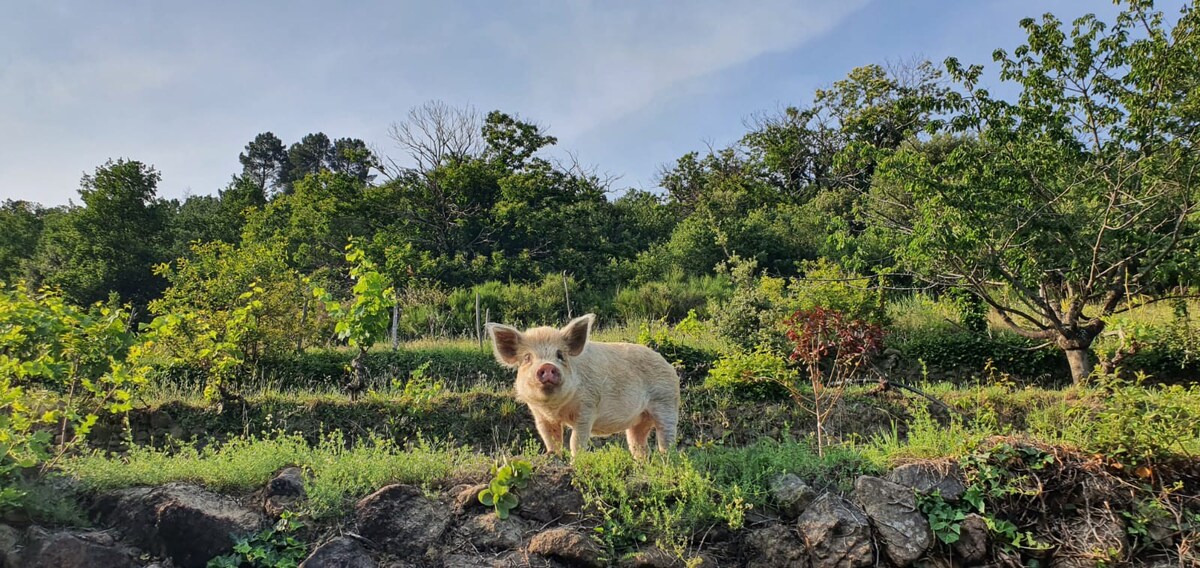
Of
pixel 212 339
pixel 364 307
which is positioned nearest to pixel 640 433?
pixel 364 307

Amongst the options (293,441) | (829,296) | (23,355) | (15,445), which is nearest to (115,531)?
(15,445)

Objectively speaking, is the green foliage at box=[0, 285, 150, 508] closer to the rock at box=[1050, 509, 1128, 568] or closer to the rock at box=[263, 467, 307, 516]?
the rock at box=[263, 467, 307, 516]

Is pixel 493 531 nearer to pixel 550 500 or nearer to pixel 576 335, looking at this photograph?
pixel 550 500

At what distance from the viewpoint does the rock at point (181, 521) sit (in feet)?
16.0

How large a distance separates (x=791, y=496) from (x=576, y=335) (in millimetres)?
2062

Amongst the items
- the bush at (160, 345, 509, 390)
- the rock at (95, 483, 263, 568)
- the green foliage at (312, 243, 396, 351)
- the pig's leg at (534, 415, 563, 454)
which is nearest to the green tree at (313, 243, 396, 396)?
the green foliage at (312, 243, 396, 351)

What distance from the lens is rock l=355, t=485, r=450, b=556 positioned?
5016 millimetres

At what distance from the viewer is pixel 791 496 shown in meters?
5.38

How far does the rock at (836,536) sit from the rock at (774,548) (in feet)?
0.26

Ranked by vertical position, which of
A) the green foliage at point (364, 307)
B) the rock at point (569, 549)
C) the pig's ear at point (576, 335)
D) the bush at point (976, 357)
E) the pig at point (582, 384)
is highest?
the green foliage at point (364, 307)

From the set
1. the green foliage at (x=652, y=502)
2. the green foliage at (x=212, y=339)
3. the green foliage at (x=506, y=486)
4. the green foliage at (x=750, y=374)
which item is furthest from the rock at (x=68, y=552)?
the green foliage at (x=750, y=374)

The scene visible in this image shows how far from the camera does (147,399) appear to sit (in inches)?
432

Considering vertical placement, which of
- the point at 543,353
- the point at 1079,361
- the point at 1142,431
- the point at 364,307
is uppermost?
the point at 364,307

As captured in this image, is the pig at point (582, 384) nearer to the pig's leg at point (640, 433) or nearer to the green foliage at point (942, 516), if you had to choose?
the pig's leg at point (640, 433)
